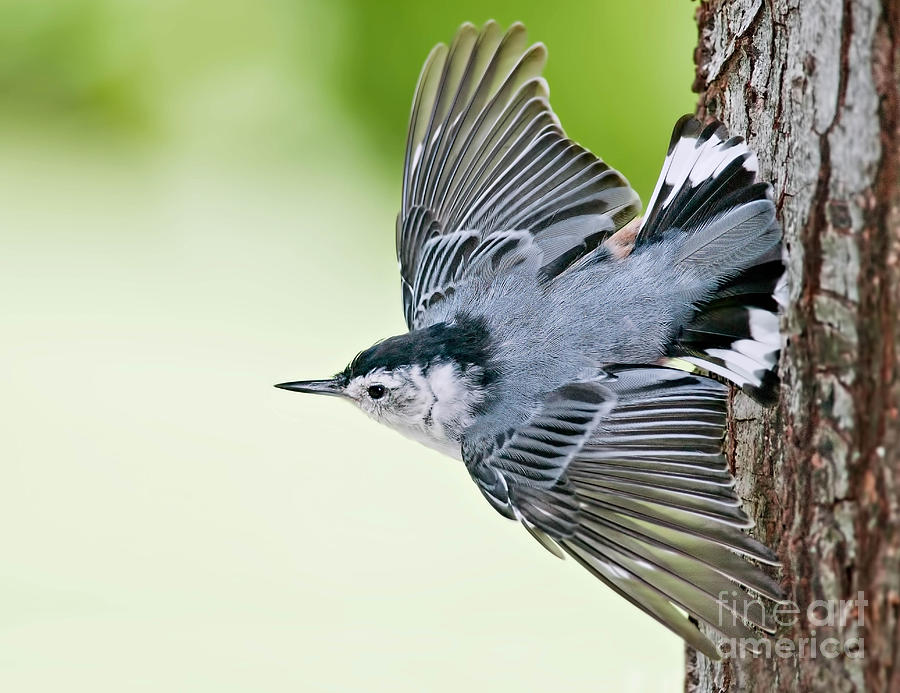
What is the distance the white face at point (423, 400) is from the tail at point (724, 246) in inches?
16.8

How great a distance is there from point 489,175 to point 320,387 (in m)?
0.64

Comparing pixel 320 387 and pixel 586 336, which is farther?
pixel 320 387

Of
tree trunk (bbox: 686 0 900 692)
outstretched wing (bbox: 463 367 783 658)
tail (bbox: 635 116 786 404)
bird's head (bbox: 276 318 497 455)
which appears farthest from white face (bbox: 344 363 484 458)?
tree trunk (bbox: 686 0 900 692)

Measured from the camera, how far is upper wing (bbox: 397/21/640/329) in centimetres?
222

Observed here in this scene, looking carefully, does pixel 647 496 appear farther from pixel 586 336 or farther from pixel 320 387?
pixel 320 387

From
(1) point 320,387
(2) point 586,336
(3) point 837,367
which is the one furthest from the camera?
(1) point 320,387

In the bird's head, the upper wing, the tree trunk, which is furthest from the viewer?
the upper wing

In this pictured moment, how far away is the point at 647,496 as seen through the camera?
1.70 meters

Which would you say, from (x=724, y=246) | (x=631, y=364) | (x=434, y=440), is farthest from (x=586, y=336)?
(x=434, y=440)

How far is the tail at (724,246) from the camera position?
1.67 m

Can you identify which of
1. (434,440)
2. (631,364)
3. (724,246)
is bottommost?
(434,440)

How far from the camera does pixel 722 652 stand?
177cm

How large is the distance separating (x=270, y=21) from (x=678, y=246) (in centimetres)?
258

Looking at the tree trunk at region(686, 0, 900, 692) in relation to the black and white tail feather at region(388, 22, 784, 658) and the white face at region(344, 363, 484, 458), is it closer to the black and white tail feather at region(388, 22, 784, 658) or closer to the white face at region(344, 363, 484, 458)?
the black and white tail feather at region(388, 22, 784, 658)
